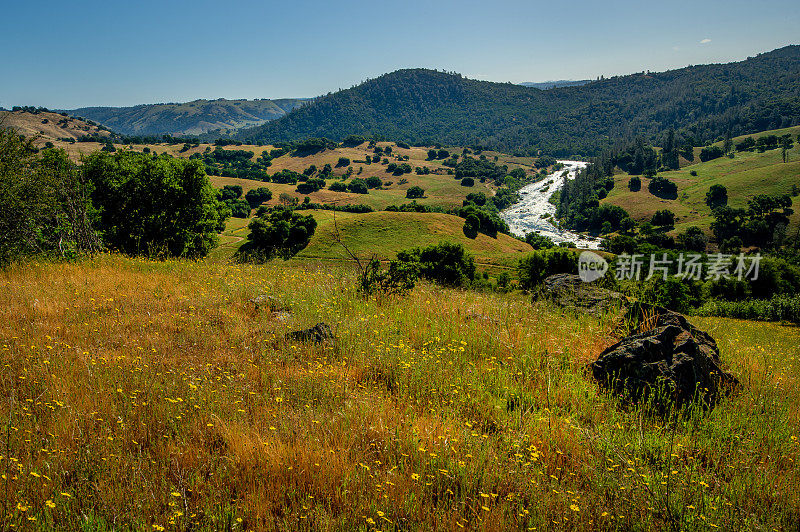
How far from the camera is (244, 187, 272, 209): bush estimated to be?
148 meters

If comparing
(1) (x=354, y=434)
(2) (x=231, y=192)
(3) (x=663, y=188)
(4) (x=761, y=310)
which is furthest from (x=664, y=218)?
(1) (x=354, y=434)

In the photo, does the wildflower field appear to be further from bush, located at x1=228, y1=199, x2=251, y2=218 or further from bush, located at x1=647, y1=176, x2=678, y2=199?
bush, located at x1=647, y1=176, x2=678, y2=199

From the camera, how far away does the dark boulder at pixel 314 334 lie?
6656 mm

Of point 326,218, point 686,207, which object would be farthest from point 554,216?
point 326,218

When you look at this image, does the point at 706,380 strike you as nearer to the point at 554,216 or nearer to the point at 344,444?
the point at 344,444

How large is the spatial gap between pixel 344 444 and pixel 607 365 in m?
4.25

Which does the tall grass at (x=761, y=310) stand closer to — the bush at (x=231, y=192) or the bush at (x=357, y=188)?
the bush at (x=231, y=192)

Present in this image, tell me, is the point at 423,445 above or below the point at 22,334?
below

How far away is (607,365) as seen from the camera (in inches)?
236

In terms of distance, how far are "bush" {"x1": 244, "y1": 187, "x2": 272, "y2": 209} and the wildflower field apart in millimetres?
150931

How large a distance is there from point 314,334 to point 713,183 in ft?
639

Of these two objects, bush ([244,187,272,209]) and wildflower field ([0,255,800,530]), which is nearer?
wildflower field ([0,255,800,530])

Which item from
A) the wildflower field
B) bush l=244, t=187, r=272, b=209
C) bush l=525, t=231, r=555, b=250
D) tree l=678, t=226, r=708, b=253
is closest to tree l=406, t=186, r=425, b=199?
bush l=244, t=187, r=272, b=209

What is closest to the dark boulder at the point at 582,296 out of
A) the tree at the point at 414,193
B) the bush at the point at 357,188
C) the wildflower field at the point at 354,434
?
the wildflower field at the point at 354,434
